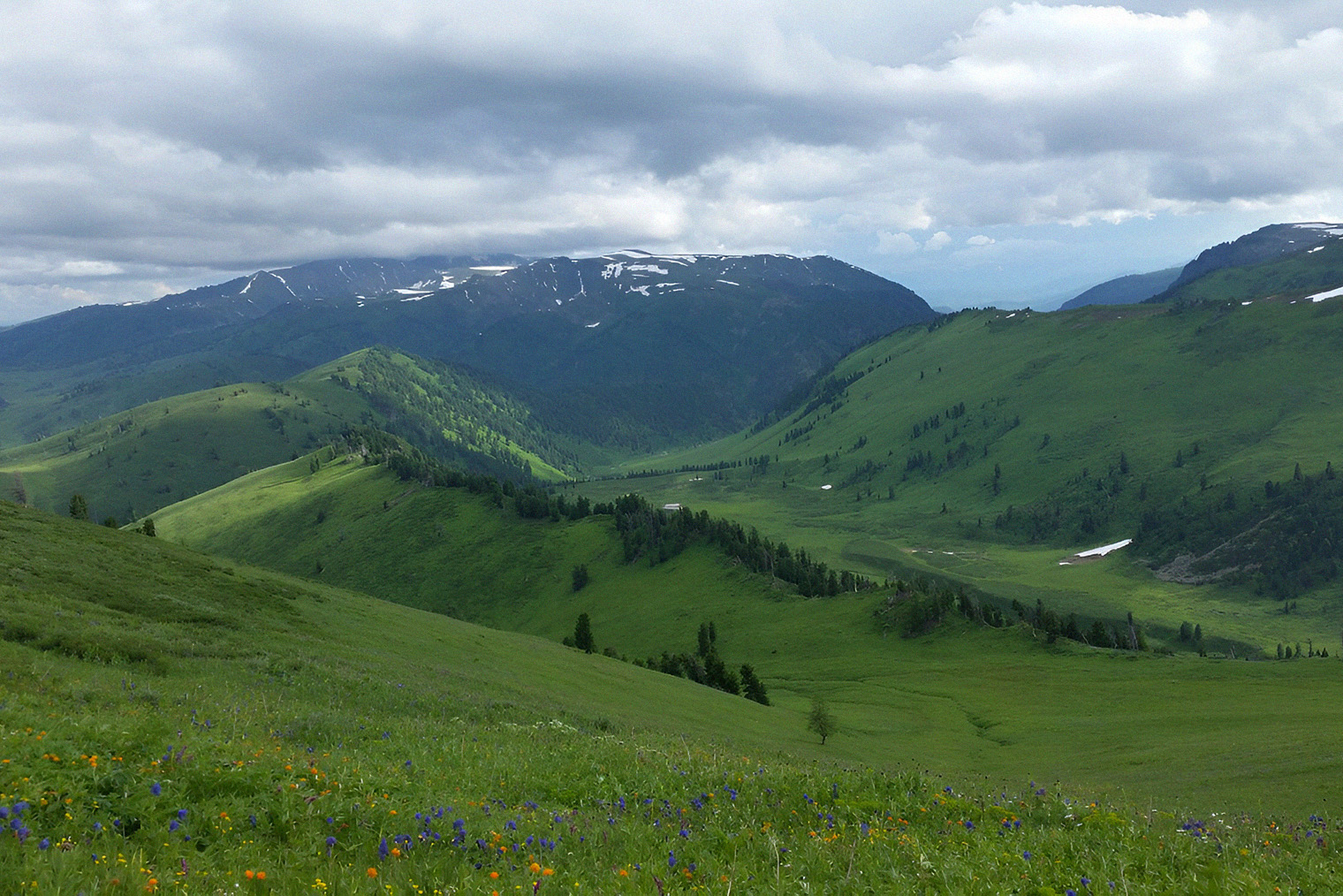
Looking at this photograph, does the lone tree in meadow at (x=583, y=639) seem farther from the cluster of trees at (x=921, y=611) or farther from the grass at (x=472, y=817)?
the grass at (x=472, y=817)

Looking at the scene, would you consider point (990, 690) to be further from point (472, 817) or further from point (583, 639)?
point (472, 817)

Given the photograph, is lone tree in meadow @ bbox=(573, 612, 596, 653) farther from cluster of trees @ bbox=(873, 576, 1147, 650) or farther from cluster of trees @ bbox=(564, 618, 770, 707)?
cluster of trees @ bbox=(873, 576, 1147, 650)

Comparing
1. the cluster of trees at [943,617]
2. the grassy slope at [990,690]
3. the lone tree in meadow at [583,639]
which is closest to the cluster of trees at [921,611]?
the cluster of trees at [943,617]

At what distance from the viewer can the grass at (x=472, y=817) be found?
8.95m

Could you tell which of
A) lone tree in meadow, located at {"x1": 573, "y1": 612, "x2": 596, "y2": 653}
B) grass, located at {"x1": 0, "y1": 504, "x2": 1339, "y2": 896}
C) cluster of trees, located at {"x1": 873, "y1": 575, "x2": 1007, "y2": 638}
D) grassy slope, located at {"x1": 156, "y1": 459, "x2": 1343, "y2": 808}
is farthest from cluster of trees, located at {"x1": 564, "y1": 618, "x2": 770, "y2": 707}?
grass, located at {"x1": 0, "y1": 504, "x2": 1339, "y2": 896}

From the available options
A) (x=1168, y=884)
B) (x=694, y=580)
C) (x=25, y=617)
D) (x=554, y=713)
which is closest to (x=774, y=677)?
(x=694, y=580)

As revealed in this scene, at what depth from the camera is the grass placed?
8945mm

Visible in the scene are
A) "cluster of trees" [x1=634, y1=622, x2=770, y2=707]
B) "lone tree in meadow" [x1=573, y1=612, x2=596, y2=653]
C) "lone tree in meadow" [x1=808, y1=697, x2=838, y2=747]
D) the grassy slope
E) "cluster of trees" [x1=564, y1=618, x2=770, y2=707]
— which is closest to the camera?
the grassy slope

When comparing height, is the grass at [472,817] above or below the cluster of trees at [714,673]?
above

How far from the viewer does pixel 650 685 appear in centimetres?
6800

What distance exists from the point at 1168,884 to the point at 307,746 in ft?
59.3

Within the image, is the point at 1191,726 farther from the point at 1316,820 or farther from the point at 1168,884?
the point at 1168,884

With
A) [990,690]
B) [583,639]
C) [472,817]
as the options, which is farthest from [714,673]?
[472,817]

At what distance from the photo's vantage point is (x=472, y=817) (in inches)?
457
